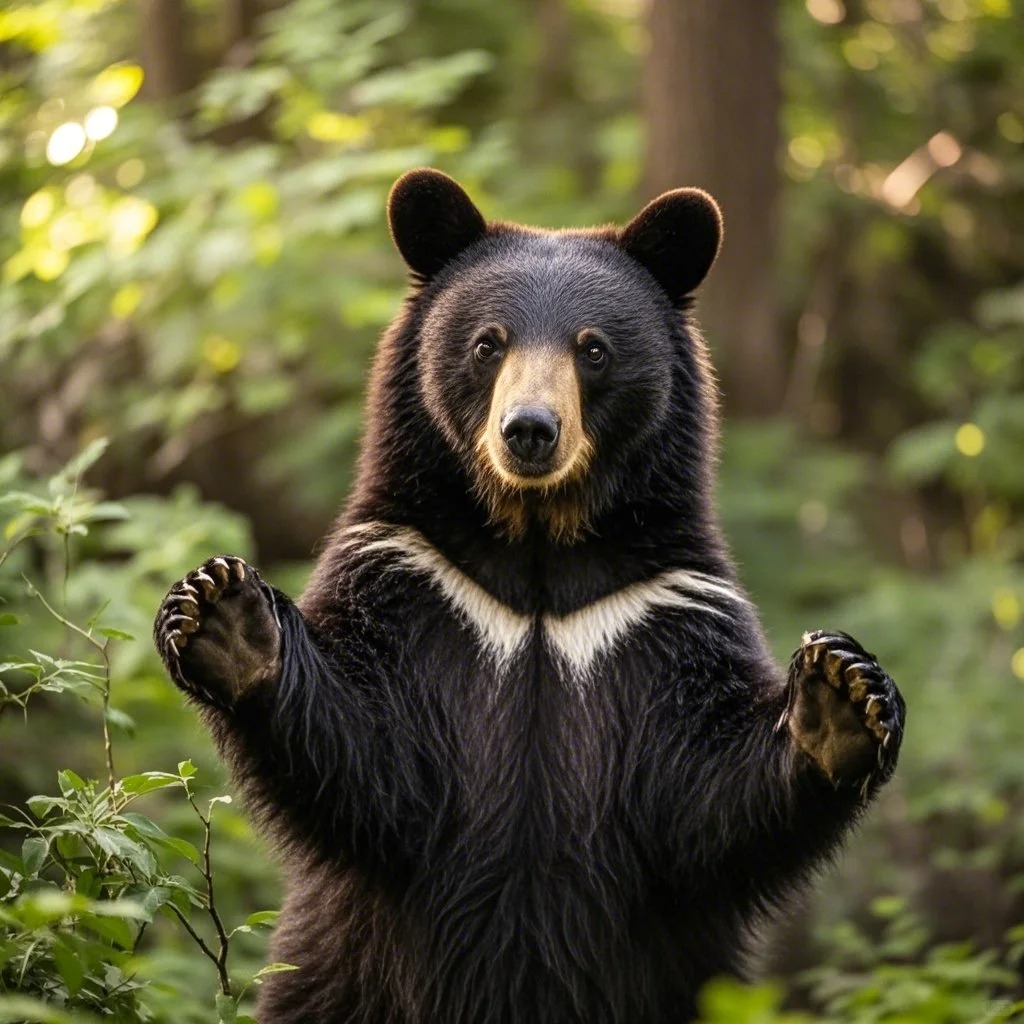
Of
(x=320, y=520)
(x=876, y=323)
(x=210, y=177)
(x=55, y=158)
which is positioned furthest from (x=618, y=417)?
(x=876, y=323)

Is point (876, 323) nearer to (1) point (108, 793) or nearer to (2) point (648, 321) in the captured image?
(2) point (648, 321)

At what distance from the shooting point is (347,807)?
4.28 metres

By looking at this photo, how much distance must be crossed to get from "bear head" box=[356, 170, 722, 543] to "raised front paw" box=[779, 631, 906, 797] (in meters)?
0.88

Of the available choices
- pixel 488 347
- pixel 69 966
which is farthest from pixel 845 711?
pixel 69 966

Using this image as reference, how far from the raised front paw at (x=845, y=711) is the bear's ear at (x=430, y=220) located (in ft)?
5.81

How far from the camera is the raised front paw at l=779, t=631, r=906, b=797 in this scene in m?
3.94

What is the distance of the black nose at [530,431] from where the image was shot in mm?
4312

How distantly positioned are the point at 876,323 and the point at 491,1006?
10.4 m

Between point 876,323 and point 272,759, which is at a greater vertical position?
point 272,759

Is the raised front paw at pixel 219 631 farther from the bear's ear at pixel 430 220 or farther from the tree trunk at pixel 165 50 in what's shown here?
the tree trunk at pixel 165 50

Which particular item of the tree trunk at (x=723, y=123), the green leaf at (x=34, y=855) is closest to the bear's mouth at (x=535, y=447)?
the green leaf at (x=34, y=855)

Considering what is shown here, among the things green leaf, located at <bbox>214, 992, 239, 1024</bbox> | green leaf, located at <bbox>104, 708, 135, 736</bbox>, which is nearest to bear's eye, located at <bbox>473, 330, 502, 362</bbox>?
green leaf, located at <bbox>104, 708, 135, 736</bbox>

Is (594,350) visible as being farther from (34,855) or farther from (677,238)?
(34,855)

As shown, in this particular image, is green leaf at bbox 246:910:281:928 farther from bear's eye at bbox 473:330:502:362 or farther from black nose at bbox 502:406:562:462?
bear's eye at bbox 473:330:502:362
